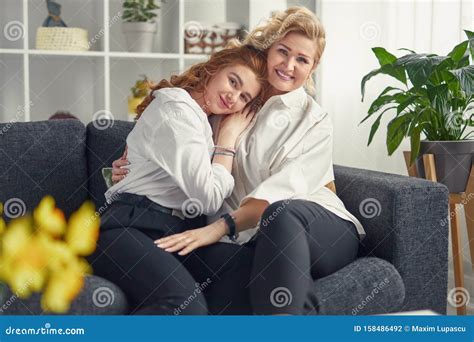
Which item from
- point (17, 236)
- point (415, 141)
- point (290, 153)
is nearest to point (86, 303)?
point (17, 236)

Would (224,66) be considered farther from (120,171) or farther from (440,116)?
(440,116)

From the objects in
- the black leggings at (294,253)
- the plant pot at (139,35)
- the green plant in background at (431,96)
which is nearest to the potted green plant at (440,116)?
the green plant in background at (431,96)

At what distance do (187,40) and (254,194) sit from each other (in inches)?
63.6

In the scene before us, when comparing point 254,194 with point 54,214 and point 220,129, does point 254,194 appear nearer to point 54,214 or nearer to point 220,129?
point 220,129

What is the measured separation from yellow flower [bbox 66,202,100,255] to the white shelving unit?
1.04m

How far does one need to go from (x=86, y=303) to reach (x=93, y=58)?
6.42 feet

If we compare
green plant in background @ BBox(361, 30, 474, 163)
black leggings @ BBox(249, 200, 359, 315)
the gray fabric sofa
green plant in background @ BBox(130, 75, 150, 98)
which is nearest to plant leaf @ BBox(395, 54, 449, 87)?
green plant in background @ BBox(361, 30, 474, 163)

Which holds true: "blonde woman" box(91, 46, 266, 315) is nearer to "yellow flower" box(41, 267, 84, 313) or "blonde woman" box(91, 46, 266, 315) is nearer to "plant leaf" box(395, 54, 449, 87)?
"yellow flower" box(41, 267, 84, 313)

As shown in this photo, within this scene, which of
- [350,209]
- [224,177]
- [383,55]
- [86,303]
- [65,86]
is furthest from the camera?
[65,86]

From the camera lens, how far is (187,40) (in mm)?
3377

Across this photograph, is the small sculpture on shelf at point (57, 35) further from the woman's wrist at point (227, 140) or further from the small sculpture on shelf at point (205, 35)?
the woman's wrist at point (227, 140)

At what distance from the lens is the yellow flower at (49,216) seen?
7.39 feet

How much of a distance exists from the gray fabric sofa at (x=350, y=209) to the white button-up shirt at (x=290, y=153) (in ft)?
0.35

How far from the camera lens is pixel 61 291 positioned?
168 cm
